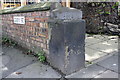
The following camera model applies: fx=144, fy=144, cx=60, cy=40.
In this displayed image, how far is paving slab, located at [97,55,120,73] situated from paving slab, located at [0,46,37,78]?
1556 mm

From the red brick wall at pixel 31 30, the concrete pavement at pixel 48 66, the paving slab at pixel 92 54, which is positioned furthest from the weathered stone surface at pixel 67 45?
the paving slab at pixel 92 54

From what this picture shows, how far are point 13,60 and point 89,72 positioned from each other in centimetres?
184

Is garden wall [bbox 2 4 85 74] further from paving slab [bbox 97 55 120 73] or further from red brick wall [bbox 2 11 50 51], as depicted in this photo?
paving slab [bbox 97 55 120 73]

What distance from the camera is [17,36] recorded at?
4.33 m

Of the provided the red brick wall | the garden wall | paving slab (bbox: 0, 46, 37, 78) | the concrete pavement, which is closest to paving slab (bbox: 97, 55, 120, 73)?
the concrete pavement

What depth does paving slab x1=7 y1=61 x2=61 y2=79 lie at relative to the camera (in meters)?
2.70

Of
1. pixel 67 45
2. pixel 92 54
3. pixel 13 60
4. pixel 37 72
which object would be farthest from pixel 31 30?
pixel 92 54

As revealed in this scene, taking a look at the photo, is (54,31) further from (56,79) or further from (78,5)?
(78,5)

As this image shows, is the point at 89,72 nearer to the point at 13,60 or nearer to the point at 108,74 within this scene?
the point at 108,74

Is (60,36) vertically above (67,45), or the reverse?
(60,36)

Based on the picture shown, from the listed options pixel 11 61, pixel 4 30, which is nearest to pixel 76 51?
pixel 11 61

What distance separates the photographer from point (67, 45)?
2.61 meters

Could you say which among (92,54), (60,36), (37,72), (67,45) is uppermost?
(60,36)

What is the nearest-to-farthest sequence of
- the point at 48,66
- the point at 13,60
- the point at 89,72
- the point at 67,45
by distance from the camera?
the point at 67,45 < the point at 89,72 < the point at 48,66 < the point at 13,60
